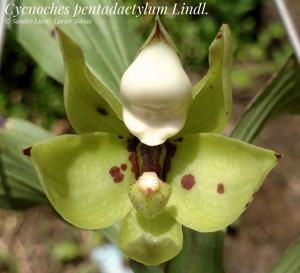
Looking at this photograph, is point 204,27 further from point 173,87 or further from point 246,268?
point 173,87

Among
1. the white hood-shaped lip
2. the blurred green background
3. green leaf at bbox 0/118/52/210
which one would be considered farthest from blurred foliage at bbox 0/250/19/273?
the white hood-shaped lip

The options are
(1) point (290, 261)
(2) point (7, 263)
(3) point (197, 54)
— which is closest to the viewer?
(1) point (290, 261)

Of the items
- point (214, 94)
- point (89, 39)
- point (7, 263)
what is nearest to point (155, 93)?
point (214, 94)

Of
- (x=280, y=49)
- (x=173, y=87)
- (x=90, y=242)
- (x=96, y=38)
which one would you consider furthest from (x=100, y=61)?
(x=280, y=49)

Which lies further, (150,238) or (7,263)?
(7,263)

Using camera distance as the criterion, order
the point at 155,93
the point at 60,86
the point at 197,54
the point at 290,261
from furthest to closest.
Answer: the point at 197,54
the point at 60,86
the point at 290,261
the point at 155,93

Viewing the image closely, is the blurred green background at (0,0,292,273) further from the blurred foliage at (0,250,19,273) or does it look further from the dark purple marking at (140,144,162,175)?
the dark purple marking at (140,144,162,175)

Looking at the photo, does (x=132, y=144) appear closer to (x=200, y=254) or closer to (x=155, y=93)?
(x=155, y=93)
